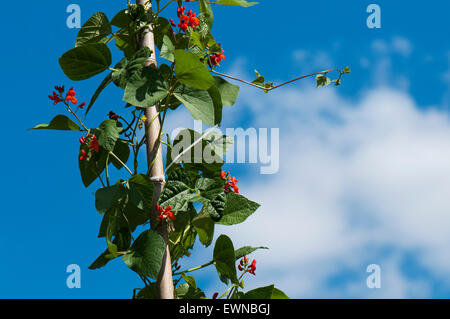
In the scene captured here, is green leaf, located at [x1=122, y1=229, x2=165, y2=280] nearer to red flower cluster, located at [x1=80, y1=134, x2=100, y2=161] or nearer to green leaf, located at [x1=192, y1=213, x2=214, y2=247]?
green leaf, located at [x1=192, y1=213, x2=214, y2=247]

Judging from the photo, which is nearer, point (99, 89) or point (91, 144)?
point (91, 144)

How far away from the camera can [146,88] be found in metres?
1.78

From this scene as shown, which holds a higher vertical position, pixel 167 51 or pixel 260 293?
pixel 167 51

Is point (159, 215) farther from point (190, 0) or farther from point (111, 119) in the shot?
point (190, 0)

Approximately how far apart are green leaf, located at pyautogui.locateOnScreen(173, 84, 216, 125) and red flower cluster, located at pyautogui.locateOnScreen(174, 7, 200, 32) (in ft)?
1.06

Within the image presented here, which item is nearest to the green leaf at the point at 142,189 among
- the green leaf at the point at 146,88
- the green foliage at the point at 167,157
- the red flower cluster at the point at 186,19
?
the green foliage at the point at 167,157

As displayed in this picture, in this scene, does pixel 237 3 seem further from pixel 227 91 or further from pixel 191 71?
pixel 191 71

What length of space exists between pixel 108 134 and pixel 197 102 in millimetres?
384

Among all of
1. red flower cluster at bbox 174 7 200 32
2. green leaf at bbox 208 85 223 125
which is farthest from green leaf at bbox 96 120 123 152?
red flower cluster at bbox 174 7 200 32

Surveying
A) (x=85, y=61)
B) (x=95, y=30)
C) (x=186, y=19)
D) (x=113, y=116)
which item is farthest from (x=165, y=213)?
(x=95, y=30)

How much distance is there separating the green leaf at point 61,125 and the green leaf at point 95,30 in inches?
18.6

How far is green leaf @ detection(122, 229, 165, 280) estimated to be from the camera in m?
1.66
